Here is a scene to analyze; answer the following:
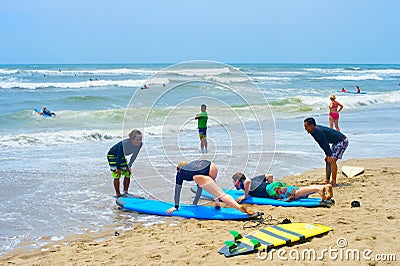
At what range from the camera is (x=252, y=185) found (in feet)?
24.8

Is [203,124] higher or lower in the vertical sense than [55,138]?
higher

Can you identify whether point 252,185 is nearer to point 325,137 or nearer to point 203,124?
point 325,137

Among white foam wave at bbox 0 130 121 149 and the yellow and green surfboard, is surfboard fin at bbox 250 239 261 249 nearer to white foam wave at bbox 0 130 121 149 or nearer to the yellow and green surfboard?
the yellow and green surfboard

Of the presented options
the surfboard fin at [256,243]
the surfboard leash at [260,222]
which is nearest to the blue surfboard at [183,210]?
the surfboard leash at [260,222]

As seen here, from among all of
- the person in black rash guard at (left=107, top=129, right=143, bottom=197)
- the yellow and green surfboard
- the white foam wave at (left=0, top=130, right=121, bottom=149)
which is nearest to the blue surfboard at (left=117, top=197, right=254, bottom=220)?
the person in black rash guard at (left=107, top=129, right=143, bottom=197)

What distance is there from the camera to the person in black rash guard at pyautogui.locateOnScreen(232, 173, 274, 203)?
24.1ft

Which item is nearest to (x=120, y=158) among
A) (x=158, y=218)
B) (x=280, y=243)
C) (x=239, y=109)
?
(x=158, y=218)

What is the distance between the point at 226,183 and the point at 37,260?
4.47 m

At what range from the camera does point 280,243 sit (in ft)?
15.7

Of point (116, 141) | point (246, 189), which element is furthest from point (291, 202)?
point (116, 141)

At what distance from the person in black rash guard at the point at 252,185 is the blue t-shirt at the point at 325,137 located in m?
1.09

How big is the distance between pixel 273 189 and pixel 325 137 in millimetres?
1361

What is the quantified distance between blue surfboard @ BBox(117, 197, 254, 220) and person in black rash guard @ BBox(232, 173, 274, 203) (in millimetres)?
728

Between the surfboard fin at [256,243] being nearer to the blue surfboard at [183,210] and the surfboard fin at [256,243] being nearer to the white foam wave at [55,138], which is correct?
the blue surfboard at [183,210]
